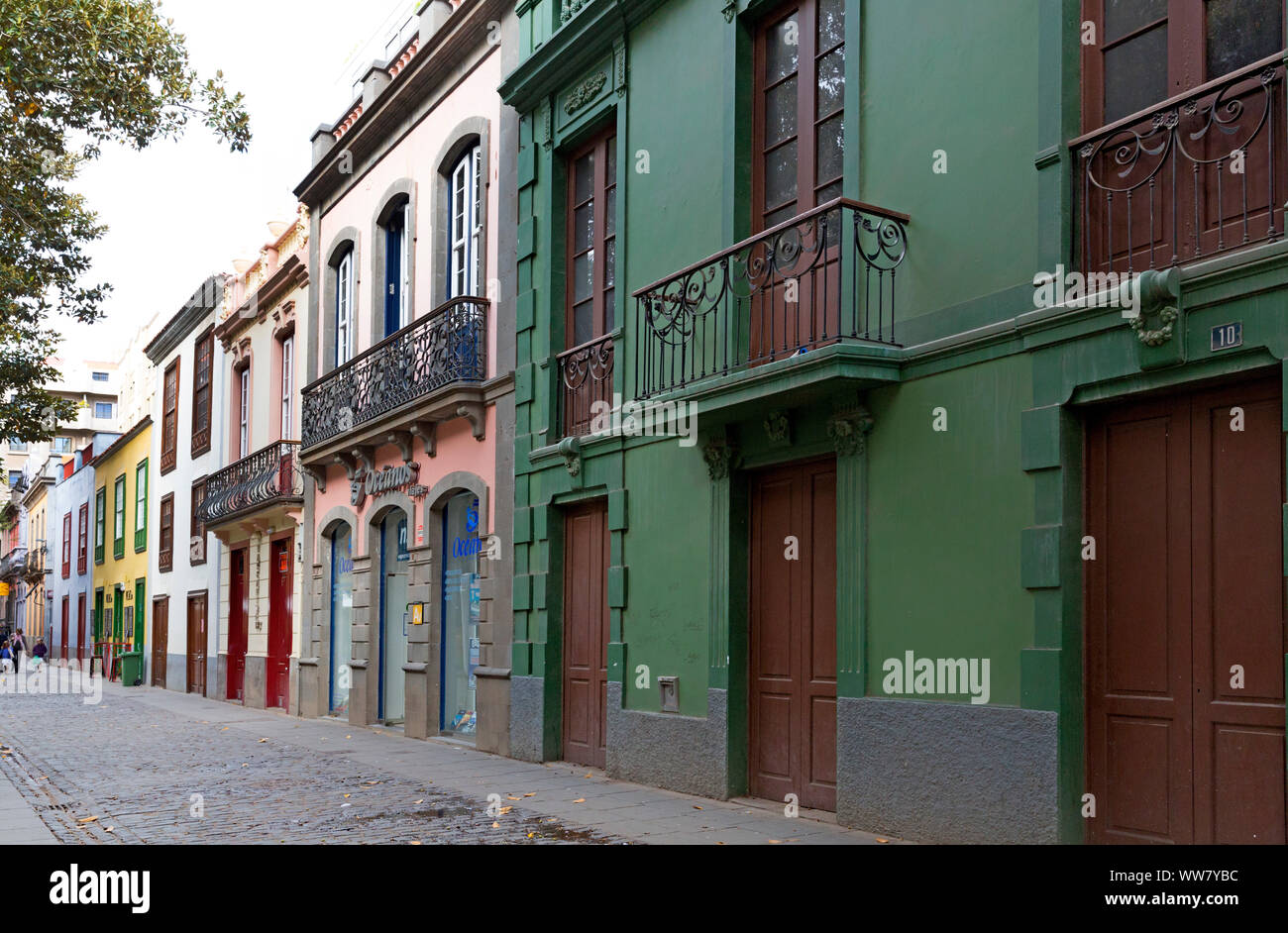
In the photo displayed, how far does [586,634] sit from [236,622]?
15.8 m

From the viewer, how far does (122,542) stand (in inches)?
1535

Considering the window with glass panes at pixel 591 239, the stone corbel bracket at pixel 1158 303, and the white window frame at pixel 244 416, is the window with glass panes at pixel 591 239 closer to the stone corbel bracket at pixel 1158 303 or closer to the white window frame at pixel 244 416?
the stone corbel bracket at pixel 1158 303

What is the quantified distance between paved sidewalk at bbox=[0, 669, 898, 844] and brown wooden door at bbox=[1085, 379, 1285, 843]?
2014mm

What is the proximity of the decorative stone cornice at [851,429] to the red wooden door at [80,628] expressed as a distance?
41.9 metres

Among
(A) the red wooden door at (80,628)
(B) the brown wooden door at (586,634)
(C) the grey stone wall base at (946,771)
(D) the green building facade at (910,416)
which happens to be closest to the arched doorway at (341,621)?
(B) the brown wooden door at (586,634)

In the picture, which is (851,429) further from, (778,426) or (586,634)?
(586,634)

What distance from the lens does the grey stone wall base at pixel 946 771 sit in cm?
737

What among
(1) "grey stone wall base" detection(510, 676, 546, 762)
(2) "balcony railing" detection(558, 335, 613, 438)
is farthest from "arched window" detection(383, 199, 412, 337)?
(1) "grey stone wall base" detection(510, 676, 546, 762)

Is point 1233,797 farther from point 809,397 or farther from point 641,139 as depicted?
point 641,139

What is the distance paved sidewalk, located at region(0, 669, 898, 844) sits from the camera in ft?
29.2

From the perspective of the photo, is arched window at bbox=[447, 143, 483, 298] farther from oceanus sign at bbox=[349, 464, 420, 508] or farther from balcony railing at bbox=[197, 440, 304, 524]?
balcony railing at bbox=[197, 440, 304, 524]

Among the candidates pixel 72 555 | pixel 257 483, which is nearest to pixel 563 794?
pixel 257 483
